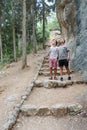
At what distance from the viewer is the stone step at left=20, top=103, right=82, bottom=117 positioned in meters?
7.04

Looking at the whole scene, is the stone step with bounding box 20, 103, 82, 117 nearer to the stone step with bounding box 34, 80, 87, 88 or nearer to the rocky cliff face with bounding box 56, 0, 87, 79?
the stone step with bounding box 34, 80, 87, 88

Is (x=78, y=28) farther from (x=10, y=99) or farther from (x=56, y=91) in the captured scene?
(x=10, y=99)

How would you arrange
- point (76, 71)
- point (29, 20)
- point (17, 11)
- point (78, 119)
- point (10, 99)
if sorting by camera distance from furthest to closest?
point (29, 20)
point (17, 11)
point (76, 71)
point (10, 99)
point (78, 119)

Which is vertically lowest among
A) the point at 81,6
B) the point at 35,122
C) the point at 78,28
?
the point at 35,122

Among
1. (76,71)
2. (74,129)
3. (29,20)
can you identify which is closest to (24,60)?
(76,71)

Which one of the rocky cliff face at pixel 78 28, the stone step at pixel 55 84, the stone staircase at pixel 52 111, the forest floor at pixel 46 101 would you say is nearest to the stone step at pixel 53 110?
the stone staircase at pixel 52 111

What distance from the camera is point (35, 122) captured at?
660cm

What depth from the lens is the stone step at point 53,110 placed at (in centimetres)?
704

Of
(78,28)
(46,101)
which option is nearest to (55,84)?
(46,101)

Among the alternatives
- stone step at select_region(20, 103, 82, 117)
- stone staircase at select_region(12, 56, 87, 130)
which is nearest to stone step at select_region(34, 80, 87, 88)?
stone staircase at select_region(12, 56, 87, 130)

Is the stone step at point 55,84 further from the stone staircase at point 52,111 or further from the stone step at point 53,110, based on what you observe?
the stone step at point 53,110

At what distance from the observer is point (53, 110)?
23.2 ft

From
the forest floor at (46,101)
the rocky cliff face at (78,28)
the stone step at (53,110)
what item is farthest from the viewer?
the rocky cliff face at (78,28)

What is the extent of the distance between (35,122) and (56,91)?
3.07 metres
